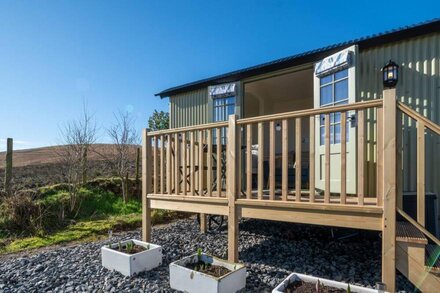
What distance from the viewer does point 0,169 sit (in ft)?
19.7

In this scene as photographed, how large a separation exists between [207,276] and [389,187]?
162 centimetres

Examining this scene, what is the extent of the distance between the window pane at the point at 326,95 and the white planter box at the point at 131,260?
3036mm

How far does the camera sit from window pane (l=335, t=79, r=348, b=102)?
3.80m

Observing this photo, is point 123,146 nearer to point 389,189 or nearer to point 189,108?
point 189,108

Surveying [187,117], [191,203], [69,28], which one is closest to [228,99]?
[187,117]

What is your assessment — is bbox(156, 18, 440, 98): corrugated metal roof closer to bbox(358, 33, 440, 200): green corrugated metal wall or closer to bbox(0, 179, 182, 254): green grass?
bbox(358, 33, 440, 200): green corrugated metal wall

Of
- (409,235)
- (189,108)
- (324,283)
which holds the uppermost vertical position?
(189,108)

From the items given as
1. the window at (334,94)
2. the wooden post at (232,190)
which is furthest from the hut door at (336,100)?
the wooden post at (232,190)

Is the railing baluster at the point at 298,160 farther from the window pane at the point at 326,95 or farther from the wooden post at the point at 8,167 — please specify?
the wooden post at the point at 8,167

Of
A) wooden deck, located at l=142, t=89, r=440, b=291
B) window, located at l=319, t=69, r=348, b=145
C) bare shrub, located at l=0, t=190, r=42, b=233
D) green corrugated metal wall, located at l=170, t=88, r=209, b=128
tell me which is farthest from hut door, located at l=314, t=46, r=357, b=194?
bare shrub, located at l=0, t=190, r=42, b=233

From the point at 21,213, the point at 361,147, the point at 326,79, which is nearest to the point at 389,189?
the point at 361,147

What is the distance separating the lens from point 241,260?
337 centimetres

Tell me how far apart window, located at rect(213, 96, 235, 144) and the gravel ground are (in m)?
2.10

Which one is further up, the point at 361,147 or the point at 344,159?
the point at 361,147
